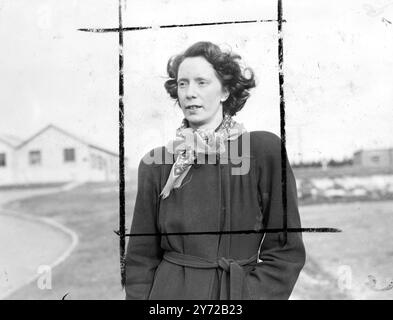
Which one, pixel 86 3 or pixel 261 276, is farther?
pixel 86 3

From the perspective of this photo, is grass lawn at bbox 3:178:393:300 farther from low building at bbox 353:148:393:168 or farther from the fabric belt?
the fabric belt

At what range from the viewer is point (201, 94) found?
5.60 feet

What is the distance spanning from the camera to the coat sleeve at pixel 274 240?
5.46 feet

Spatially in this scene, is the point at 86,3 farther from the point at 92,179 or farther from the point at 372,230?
the point at 372,230

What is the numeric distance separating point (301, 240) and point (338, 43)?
2.01 feet

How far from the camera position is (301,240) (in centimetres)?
171

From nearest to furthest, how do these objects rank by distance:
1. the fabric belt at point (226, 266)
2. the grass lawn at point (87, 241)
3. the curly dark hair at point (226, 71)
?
the fabric belt at point (226, 266) → the curly dark hair at point (226, 71) → the grass lawn at point (87, 241)

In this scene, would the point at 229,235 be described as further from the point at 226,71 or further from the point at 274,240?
the point at 226,71

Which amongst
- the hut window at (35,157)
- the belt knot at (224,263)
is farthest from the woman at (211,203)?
the hut window at (35,157)

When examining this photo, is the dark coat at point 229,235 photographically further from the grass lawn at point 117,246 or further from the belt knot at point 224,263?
the grass lawn at point 117,246

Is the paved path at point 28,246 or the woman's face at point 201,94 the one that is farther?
the paved path at point 28,246

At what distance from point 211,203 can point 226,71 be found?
40 cm

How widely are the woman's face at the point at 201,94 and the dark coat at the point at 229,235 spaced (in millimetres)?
115
